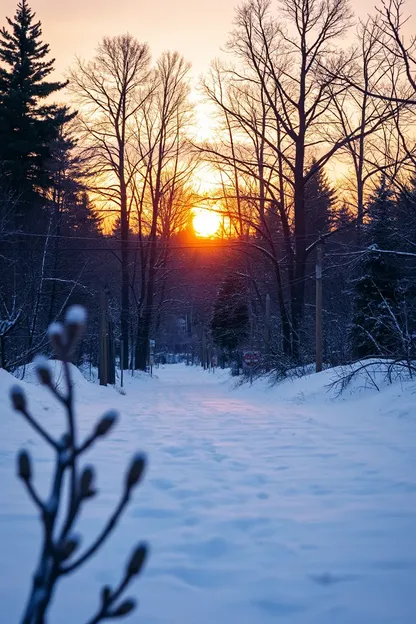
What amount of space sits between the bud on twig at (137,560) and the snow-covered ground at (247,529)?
5.45 ft

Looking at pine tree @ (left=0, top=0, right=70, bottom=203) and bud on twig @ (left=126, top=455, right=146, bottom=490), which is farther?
pine tree @ (left=0, top=0, right=70, bottom=203)

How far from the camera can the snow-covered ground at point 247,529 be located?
275 centimetres

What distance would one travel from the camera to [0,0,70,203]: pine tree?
25109 mm

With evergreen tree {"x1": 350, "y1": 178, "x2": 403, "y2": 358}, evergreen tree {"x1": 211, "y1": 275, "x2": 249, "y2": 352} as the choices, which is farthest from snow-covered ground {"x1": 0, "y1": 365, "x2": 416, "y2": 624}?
evergreen tree {"x1": 211, "y1": 275, "x2": 249, "y2": 352}

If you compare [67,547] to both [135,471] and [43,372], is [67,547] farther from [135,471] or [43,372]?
[43,372]

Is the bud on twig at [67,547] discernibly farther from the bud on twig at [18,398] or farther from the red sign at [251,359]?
the red sign at [251,359]

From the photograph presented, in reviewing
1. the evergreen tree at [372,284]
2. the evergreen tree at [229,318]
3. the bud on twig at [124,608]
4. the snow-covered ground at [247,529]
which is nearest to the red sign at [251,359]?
the evergreen tree at [372,284]

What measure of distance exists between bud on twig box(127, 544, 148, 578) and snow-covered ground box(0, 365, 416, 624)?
1.66m

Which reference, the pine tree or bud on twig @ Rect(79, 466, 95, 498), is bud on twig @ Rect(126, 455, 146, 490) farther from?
the pine tree

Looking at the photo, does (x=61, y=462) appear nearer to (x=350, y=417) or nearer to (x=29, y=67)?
(x=350, y=417)

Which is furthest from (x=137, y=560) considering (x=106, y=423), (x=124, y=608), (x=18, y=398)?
(x=18, y=398)

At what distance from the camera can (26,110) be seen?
85.0 feet

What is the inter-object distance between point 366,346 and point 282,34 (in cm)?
1153

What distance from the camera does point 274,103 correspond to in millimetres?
23750
